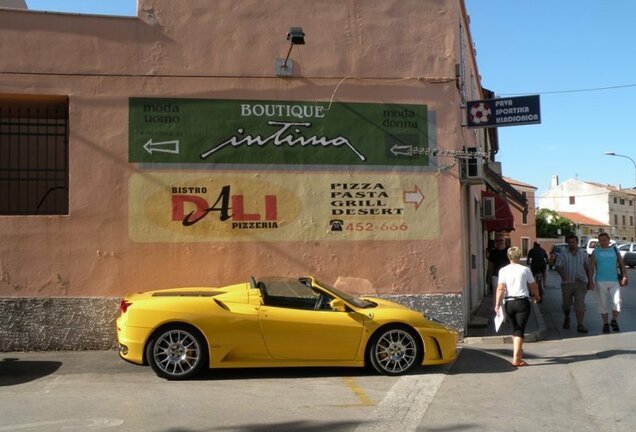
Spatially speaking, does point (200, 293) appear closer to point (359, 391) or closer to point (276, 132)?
point (359, 391)

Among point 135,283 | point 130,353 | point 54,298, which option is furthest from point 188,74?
point 130,353

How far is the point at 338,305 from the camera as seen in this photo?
738 cm

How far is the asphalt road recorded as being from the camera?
5.47 meters

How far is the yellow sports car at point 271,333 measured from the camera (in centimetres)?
713

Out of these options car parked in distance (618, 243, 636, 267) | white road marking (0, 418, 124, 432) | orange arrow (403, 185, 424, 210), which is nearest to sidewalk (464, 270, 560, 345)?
orange arrow (403, 185, 424, 210)

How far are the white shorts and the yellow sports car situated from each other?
424 cm

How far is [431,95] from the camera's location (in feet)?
33.1

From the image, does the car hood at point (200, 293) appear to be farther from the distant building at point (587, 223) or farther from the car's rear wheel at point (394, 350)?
the distant building at point (587, 223)

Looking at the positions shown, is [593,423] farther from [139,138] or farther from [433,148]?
[139,138]

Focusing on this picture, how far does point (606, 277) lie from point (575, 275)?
0.61 metres

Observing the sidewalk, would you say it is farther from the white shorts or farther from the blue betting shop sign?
the blue betting shop sign

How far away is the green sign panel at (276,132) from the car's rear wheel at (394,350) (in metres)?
3.33

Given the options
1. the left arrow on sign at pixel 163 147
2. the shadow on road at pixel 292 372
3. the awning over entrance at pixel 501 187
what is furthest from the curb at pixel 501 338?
the left arrow on sign at pixel 163 147

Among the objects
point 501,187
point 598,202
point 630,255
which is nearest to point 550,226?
point 598,202
